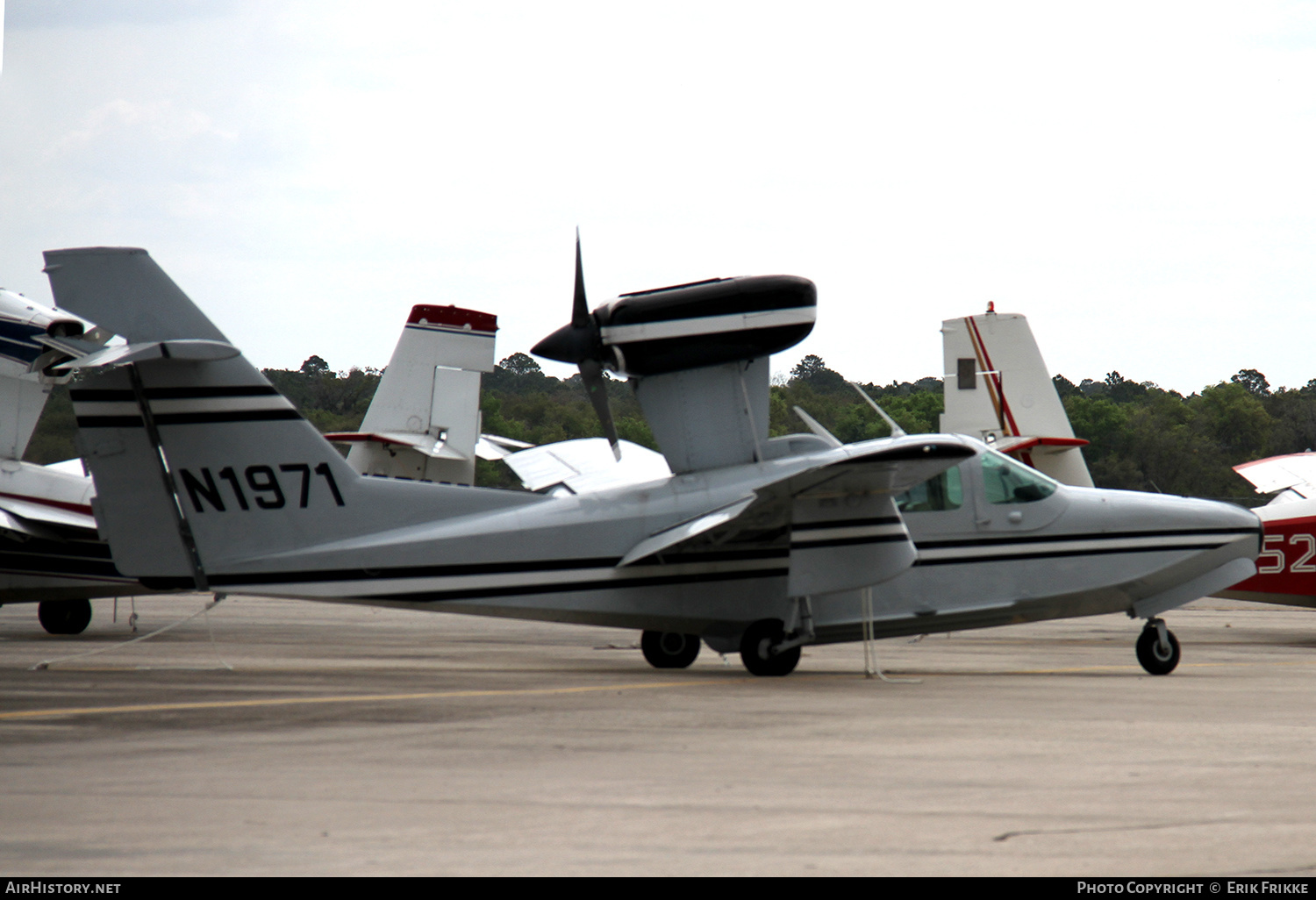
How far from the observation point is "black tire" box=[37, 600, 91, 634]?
22188 millimetres

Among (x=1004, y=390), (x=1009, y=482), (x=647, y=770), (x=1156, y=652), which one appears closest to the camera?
(x=647, y=770)

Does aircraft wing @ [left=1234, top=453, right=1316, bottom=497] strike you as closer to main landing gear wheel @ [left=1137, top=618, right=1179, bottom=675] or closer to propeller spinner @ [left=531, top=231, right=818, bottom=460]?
main landing gear wheel @ [left=1137, top=618, right=1179, bottom=675]

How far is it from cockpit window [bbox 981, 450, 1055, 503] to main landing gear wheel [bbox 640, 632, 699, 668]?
12.2 ft

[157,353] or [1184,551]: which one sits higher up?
[157,353]

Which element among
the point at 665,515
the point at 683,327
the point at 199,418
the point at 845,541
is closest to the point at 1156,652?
the point at 845,541

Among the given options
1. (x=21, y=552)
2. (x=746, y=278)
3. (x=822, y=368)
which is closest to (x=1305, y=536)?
(x=746, y=278)

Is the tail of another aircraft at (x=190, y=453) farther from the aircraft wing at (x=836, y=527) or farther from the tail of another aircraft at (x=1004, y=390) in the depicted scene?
the tail of another aircraft at (x=1004, y=390)

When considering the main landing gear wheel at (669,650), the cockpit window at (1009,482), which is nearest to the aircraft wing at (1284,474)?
the cockpit window at (1009,482)

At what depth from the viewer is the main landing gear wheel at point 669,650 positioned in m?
15.0

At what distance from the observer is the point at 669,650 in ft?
49.1

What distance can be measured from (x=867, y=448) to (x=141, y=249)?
286 inches

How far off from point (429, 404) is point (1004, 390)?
1101cm

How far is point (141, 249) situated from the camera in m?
12.3

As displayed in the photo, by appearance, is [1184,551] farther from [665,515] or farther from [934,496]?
[665,515]
